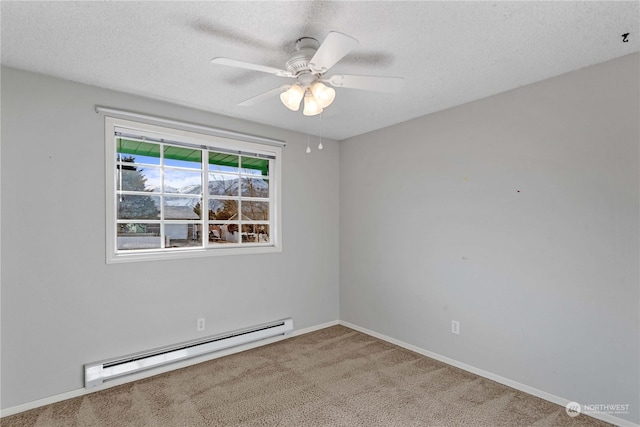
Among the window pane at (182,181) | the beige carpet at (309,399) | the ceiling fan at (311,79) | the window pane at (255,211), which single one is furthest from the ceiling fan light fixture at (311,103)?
the beige carpet at (309,399)

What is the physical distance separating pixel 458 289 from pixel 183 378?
2508mm

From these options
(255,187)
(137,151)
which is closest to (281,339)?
(255,187)

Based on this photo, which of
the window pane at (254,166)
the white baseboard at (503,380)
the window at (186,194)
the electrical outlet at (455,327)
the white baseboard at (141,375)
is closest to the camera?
the white baseboard at (503,380)

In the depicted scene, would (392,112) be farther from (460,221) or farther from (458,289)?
(458,289)

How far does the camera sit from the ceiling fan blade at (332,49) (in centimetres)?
139

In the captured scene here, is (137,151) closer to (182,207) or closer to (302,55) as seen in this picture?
(182,207)

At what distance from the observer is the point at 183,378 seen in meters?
2.72

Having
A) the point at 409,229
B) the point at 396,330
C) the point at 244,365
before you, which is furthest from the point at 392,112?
the point at 244,365

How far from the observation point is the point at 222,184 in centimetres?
339

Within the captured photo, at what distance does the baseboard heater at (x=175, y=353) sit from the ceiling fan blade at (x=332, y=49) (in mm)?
2583

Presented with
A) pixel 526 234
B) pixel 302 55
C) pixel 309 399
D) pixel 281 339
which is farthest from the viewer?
pixel 281 339

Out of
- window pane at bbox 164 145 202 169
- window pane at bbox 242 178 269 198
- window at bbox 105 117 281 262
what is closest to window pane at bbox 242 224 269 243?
window at bbox 105 117 281 262

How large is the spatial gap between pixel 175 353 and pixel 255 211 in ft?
5.15

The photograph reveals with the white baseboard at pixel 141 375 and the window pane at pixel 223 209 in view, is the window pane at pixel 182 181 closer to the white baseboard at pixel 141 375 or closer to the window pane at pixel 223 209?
the window pane at pixel 223 209
